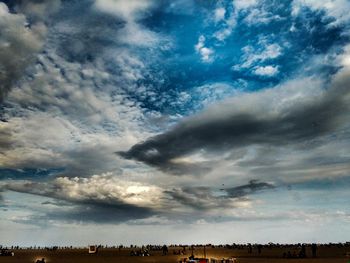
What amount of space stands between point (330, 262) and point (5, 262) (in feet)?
152

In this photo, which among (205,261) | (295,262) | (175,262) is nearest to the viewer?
(205,261)

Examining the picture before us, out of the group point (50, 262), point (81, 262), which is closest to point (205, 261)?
point (81, 262)

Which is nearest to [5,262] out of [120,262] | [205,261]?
[120,262]

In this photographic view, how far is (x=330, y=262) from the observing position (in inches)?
1998

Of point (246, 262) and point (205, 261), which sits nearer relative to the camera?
point (205, 261)

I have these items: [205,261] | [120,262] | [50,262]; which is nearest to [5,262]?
[50,262]

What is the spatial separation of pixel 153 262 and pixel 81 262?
1055 centimetres

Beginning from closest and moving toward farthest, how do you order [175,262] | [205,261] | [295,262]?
1. [205,261]
2. [295,262]
3. [175,262]

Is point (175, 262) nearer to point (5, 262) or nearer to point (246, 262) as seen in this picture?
point (246, 262)

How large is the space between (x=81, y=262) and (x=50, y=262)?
4.68m

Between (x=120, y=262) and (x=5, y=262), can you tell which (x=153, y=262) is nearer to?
(x=120, y=262)

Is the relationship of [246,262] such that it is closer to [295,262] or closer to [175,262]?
[295,262]

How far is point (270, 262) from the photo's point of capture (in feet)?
Result: 173

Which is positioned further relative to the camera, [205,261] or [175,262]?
[175,262]
